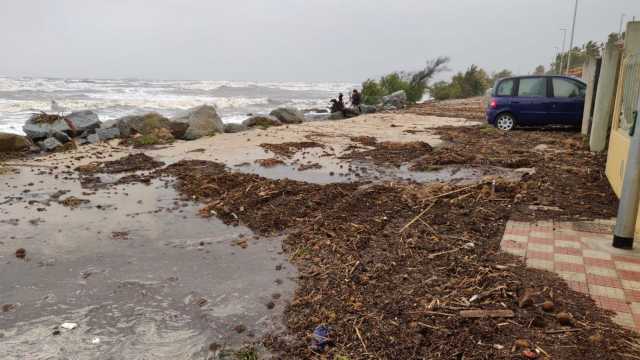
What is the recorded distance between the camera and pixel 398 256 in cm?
460

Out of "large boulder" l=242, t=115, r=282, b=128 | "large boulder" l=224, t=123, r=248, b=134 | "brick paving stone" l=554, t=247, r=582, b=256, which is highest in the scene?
"large boulder" l=242, t=115, r=282, b=128

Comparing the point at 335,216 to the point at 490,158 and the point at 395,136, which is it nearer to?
the point at 490,158

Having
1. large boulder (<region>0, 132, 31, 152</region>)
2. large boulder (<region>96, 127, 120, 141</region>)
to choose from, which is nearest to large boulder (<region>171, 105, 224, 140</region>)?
large boulder (<region>96, 127, 120, 141</region>)

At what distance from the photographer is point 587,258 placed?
431cm

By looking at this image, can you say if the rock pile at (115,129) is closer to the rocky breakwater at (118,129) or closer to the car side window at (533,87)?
the rocky breakwater at (118,129)

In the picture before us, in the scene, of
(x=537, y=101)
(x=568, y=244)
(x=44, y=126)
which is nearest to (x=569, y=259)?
(x=568, y=244)

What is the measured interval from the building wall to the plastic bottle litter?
14.5 feet

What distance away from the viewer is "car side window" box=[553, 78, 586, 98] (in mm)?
12562

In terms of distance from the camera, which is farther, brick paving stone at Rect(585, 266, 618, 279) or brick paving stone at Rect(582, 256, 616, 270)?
brick paving stone at Rect(582, 256, 616, 270)

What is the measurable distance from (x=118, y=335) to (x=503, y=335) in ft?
9.60

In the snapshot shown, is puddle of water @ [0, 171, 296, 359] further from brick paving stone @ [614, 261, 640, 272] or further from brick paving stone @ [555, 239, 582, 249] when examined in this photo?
brick paving stone @ [614, 261, 640, 272]

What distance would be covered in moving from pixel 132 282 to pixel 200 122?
1209 centimetres

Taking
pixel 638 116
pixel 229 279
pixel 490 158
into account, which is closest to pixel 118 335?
pixel 229 279

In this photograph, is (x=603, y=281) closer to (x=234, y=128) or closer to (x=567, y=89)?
(x=567, y=89)
